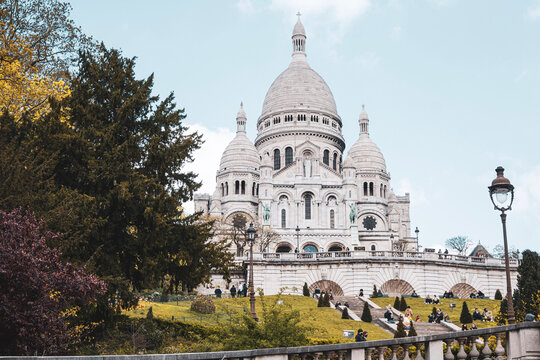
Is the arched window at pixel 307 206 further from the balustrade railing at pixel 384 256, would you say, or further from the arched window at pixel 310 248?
the balustrade railing at pixel 384 256

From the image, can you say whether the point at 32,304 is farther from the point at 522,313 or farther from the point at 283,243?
the point at 283,243

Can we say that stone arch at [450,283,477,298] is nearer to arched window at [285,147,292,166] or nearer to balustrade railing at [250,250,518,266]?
balustrade railing at [250,250,518,266]

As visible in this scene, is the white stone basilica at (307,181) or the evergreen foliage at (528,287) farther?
the white stone basilica at (307,181)

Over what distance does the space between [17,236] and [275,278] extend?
114 feet

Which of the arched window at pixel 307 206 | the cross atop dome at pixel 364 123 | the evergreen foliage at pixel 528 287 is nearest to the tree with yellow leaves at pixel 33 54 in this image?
the evergreen foliage at pixel 528 287

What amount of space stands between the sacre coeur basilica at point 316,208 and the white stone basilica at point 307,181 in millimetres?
136

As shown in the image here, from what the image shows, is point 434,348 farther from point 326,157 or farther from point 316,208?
point 326,157

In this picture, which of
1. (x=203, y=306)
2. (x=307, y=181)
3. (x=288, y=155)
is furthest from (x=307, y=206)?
(x=203, y=306)

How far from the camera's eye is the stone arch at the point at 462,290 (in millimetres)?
47969

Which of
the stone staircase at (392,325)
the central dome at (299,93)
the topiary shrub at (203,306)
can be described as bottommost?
the stone staircase at (392,325)

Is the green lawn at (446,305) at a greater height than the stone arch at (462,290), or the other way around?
the stone arch at (462,290)

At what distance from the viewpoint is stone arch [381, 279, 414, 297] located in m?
46.9

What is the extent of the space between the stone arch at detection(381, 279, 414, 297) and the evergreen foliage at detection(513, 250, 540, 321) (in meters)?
25.4

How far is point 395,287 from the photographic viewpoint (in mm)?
47094
